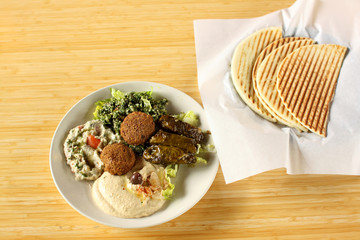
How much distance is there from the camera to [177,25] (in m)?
3.23

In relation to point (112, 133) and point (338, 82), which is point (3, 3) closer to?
Result: point (112, 133)

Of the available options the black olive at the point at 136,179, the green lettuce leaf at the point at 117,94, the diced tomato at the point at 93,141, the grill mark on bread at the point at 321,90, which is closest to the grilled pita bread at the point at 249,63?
the grill mark on bread at the point at 321,90

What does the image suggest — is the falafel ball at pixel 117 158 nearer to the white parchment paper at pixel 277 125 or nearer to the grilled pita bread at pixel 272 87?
the white parchment paper at pixel 277 125

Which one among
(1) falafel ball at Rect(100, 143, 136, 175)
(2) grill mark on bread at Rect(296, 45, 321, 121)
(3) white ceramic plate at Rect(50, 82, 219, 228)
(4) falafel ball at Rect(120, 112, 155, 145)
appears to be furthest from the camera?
(2) grill mark on bread at Rect(296, 45, 321, 121)

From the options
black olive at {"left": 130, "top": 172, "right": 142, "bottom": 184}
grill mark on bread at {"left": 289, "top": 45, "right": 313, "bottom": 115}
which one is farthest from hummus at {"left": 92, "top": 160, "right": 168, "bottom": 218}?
grill mark on bread at {"left": 289, "top": 45, "right": 313, "bottom": 115}

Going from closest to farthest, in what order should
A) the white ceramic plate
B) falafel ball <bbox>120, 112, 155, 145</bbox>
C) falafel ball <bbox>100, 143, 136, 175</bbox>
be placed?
the white ceramic plate, falafel ball <bbox>100, 143, 136, 175</bbox>, falafel ball <bbox>120, 112, 155, 145</bbox>

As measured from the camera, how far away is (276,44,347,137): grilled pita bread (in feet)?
7.95

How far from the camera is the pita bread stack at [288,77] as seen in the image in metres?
2.44

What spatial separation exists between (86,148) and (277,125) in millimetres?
1408

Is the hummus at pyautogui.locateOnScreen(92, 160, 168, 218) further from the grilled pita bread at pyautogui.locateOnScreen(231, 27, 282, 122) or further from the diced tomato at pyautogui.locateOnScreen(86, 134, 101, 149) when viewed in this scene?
the grilled pita bread at pyautogui.locateOnScreen(231, 27, 282, 122)

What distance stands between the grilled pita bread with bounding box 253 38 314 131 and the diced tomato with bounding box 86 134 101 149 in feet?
4.08

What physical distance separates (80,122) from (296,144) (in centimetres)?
159

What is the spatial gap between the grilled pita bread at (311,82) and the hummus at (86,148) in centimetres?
134

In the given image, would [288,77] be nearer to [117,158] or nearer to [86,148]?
[117,158]
